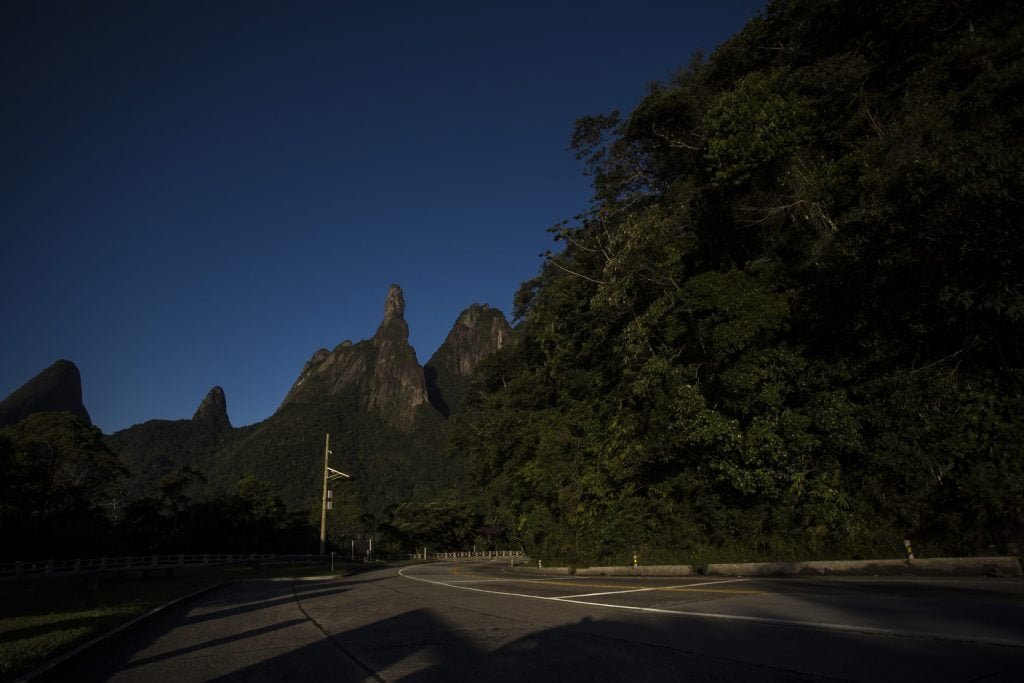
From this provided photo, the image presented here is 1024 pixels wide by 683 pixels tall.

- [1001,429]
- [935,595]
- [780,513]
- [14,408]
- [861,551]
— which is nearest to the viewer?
[935,595]

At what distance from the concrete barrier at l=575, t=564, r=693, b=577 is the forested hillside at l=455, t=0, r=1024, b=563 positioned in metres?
1.09

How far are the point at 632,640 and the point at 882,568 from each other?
31.2 feet

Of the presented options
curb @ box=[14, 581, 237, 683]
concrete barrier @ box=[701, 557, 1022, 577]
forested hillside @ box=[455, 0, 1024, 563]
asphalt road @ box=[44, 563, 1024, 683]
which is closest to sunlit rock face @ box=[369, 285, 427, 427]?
forested hillside @ box=[455, 0, 1024, 563]

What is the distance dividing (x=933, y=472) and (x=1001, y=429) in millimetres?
1555

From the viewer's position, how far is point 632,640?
583cm

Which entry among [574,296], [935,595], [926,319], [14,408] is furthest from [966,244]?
[14,408]

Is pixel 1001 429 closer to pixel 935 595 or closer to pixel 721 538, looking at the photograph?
pixel 935 595

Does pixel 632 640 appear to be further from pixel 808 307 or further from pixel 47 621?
pixel 808 307

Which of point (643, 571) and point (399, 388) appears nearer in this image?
point (643, 571)

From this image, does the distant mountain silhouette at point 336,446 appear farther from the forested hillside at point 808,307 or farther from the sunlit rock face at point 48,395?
the forested hillside at point 808,307

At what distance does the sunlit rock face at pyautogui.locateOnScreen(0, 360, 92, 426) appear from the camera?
116 meters

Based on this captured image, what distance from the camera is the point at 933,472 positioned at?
1228cm

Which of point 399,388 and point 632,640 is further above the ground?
point 399,388

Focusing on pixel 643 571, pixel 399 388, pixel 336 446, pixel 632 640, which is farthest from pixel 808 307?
pixel 399 388
